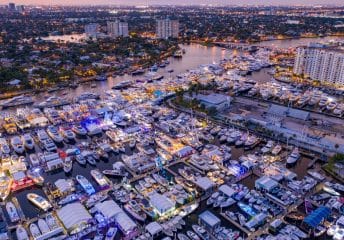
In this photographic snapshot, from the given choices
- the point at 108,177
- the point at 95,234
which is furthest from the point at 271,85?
the point at 95,234

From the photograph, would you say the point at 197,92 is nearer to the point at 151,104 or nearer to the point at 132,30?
the point at 151,104

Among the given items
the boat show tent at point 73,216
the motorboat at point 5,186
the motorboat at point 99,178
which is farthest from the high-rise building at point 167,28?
the boat show tent at point 73,216

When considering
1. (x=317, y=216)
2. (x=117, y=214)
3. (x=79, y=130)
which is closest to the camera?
(x=317, y=216)

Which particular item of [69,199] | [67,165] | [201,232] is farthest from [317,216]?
[67,165]

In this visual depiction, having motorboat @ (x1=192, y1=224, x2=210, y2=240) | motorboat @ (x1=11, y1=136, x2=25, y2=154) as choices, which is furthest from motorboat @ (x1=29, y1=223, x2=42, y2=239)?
motorboat @ (x1=11, y1=136, x2=25, y2=154)

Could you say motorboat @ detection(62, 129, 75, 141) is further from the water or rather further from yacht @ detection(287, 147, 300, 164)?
the water

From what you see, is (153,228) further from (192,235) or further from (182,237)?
(192,235)

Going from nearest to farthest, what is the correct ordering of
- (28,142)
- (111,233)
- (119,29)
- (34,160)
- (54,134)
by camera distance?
(111,233)
(34,160)
(28,142)
(54,134)
(119,29)
